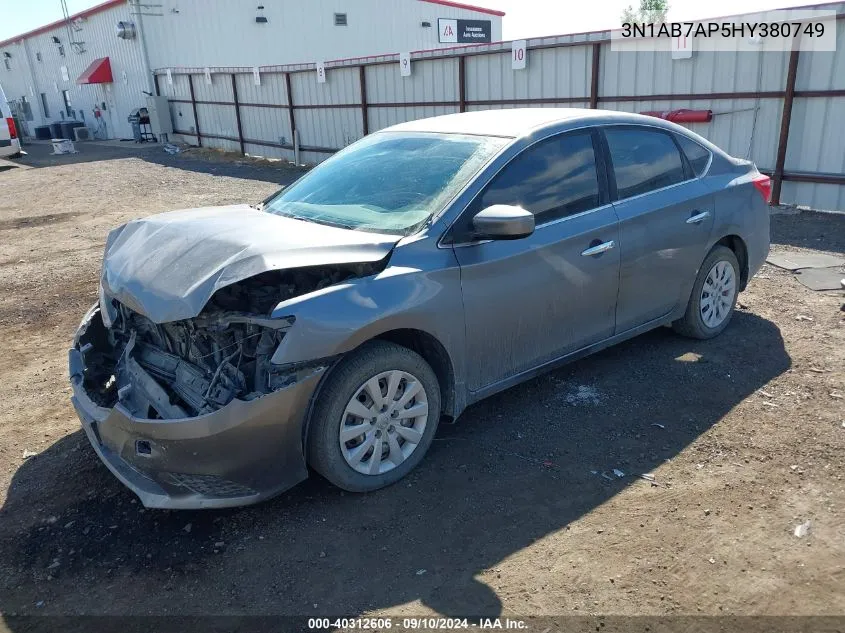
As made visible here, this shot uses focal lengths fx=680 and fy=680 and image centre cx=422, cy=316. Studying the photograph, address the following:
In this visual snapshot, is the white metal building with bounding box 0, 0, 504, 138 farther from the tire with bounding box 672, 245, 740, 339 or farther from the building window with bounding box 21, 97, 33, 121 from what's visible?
the tire with bounding box 672, 245, 740, 339

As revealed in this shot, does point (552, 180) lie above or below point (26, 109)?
above

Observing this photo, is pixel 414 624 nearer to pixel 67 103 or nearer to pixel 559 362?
pixel 559 362

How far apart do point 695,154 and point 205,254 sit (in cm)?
355

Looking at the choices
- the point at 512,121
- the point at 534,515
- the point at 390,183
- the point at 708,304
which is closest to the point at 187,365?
the point at 390,183

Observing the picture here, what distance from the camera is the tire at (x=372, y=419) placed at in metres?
3.20

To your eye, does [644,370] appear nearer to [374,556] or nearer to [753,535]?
[753,535]

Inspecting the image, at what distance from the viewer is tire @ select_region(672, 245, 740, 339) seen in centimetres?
499

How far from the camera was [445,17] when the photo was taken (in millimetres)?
34094

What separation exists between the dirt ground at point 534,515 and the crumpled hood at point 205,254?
1.08 m

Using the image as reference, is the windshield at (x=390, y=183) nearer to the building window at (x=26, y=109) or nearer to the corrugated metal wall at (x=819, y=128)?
the corrugated metal wall at (x=819, y=128)

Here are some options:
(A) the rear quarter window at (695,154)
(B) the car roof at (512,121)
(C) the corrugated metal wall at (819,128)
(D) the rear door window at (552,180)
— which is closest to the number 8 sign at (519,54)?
(C) the corrugated metal wall at (819,128)

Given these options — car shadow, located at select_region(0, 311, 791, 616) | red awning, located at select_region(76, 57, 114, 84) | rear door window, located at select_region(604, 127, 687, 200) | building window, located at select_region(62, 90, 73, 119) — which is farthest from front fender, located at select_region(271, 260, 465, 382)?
building window, located at select_region(62, 90, 73, 119)

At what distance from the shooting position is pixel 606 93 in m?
11.5

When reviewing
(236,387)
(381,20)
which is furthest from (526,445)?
(381,20)
